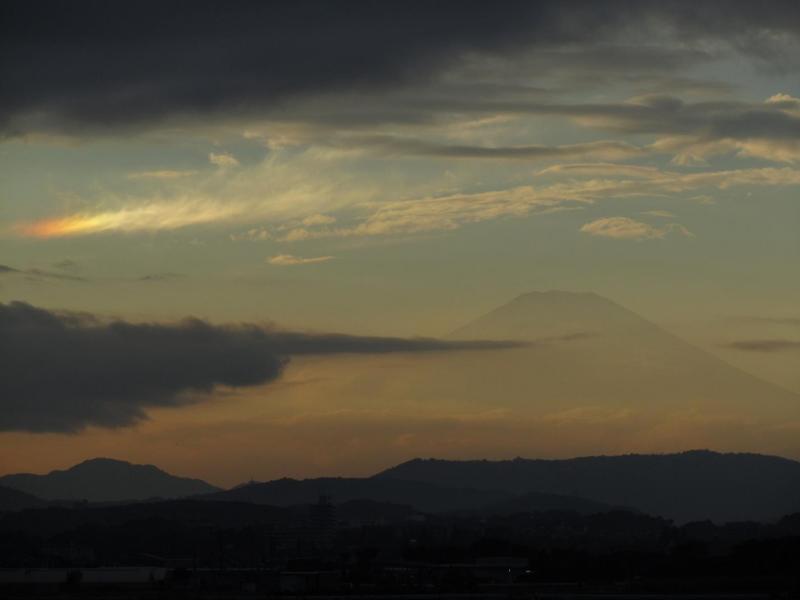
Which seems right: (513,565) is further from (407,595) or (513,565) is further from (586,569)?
(407,595)

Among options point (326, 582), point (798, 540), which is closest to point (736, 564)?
point (798, 540)

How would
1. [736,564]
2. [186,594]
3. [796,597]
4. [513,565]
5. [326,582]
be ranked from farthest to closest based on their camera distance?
1. [513,565]
2. [736,564]
3. [326,582]
4. [186,594]
5. [796,597]

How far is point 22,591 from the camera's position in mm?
132375

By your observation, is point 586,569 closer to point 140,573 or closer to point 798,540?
point 798,540

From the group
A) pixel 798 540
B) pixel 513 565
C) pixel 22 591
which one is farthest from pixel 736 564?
pixel 22 591

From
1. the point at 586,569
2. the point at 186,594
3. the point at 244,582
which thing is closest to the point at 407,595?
the point at 186,594

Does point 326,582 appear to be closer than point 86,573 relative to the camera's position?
Yes

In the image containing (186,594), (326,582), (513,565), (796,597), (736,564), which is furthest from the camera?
(513,565)

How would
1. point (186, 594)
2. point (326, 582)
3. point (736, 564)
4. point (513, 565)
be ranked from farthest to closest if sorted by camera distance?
point (513, 565)
point (736, 564)
point (326, 582)
point (186, 594)

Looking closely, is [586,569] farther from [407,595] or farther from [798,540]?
[407,595]

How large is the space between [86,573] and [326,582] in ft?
109

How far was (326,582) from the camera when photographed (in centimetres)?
15250

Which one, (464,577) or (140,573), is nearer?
(464,577)

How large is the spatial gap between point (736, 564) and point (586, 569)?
1609 centimetres
